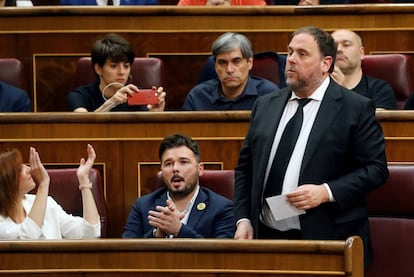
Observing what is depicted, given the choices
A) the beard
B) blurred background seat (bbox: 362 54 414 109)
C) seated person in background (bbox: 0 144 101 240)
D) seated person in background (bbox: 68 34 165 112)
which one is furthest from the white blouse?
blurred background seat (bbox: 362 54 414 109)

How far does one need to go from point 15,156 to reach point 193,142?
0.33 meters

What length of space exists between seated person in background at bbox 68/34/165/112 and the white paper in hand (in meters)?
0.80

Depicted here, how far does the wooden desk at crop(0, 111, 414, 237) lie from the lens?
217 cm

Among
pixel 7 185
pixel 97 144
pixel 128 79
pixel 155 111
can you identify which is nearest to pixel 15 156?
pixel 7 185

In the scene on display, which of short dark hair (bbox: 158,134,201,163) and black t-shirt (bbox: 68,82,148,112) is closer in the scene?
short dark hair (bbox: 158,134,201,163)

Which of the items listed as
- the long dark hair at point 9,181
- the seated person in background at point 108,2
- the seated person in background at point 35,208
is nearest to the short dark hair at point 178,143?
the seated person in background at point 35,208

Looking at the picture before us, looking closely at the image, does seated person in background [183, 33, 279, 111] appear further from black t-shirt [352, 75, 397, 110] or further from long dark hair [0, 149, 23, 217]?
long dark hair [0, 149, 23, 217]

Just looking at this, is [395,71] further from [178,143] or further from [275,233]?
[275,233]

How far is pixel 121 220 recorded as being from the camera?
218cm

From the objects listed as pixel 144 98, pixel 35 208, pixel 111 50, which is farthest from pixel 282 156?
pixel 111 50

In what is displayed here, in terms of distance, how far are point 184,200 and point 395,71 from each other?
741 mm

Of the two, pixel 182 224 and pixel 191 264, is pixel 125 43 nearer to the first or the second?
pixel 182 224

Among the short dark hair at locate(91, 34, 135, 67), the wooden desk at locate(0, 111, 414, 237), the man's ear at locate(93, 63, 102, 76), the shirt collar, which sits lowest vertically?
the wooden desk at locate(0, 111, 414, 237)

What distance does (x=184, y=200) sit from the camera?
198cm
